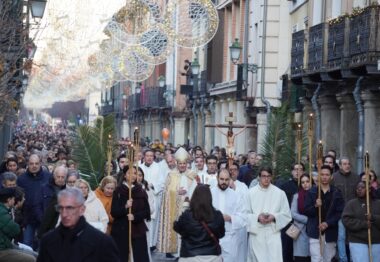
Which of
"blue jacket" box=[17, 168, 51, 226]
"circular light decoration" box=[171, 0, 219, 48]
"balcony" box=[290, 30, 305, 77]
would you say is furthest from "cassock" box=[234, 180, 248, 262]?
"balcony" box=[290, 30, 305, 77]

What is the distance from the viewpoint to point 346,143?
1112 inches

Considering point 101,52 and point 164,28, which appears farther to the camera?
point 101,52

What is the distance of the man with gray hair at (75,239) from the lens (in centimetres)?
840

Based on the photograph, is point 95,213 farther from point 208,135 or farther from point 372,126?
point 208,135

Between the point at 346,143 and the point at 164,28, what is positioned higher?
the point at 164,28

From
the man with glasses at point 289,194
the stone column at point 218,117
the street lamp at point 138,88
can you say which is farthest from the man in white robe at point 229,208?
the street lamp at point 138,88

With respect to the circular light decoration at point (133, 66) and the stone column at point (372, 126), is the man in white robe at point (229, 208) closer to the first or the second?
the stone column at point (372, 126)

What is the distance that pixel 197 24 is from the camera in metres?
27.3

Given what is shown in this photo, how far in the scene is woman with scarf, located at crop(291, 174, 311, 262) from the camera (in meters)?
17.4

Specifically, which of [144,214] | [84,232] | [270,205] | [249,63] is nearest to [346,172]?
[270,205]

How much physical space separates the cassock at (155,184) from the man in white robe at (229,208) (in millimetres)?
4733

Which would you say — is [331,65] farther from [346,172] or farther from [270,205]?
[270,205]

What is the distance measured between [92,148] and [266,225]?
8.18 metres

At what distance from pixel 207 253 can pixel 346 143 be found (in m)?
16.2
